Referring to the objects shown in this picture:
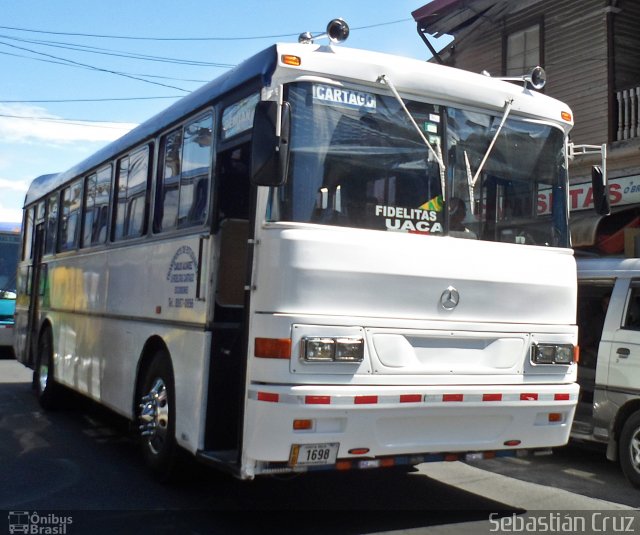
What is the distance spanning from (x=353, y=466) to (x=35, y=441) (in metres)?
4.79

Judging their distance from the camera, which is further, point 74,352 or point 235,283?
point 74,352

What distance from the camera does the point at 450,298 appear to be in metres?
5.41

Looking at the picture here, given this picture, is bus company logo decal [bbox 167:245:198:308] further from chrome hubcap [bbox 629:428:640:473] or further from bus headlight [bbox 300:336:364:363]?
chrome hubcap [bbox 629:428:640:473]

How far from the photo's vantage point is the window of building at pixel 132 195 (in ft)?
24.9

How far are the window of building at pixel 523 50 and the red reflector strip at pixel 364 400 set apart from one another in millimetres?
12647

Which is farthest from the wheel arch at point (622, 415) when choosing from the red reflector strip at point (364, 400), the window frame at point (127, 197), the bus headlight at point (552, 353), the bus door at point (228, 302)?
the window frame at point (127, 197)

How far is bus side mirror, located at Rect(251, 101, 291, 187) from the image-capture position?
4863 millimetres

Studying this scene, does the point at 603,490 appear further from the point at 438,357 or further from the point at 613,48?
the point at 613,48

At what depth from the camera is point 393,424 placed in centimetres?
518

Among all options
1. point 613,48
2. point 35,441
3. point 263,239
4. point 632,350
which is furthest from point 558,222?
point 613,48

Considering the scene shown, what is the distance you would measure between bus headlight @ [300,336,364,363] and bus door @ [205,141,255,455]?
3.10 ft

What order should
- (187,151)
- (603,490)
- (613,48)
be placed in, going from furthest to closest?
1. (613,48)
2. (603,490)
3. (187,151)

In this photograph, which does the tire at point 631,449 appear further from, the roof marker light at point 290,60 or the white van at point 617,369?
the roof marker light at point 290,60

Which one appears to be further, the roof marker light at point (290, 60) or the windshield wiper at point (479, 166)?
the windshield wiper at point (479, 166)
